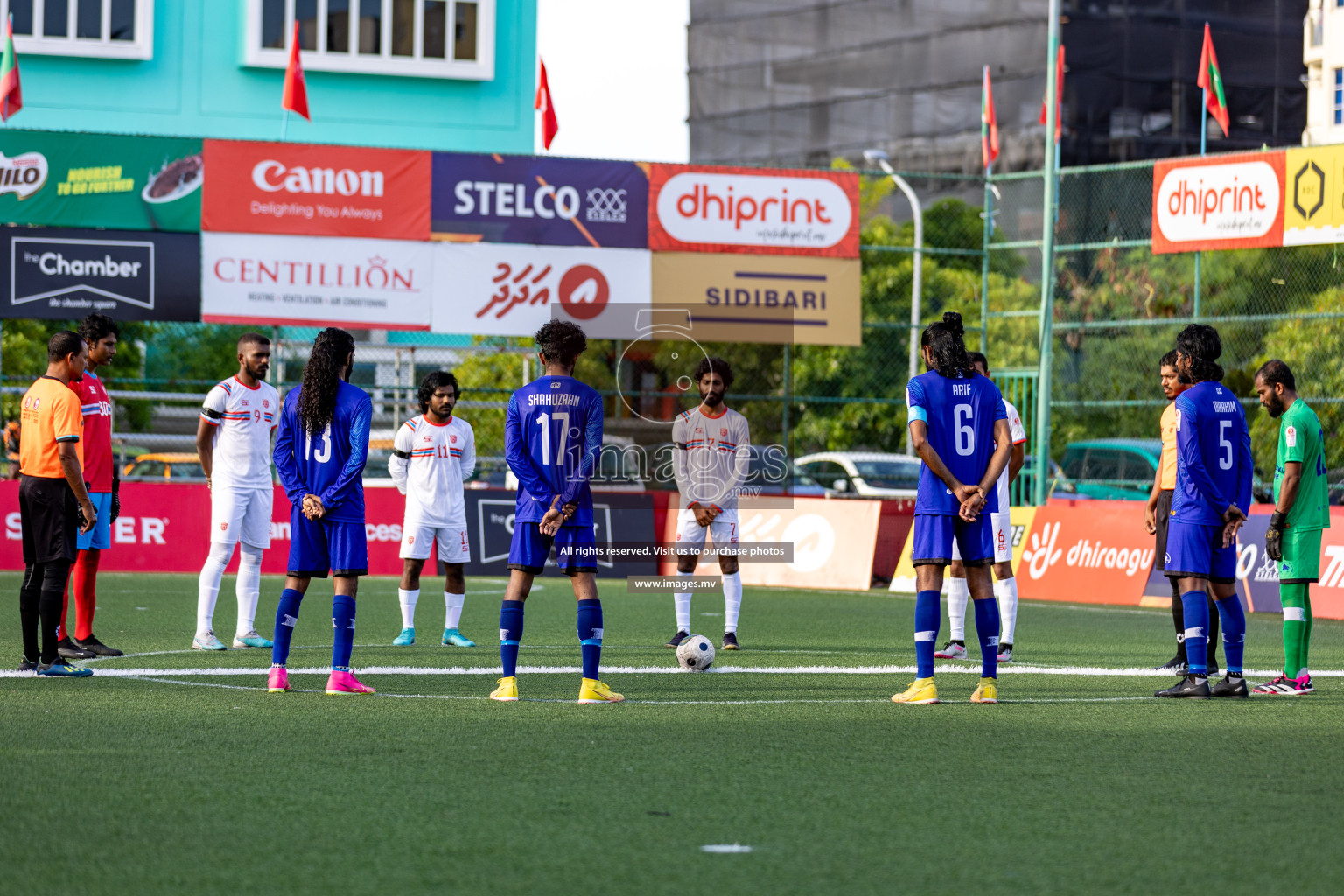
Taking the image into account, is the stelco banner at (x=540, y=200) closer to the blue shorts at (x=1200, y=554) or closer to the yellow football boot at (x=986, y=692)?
the blue shorts at (x=1200, y=554)

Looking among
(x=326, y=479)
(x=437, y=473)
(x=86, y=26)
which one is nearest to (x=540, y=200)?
(x=437, y=473)

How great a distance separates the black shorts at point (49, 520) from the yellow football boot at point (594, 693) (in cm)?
328

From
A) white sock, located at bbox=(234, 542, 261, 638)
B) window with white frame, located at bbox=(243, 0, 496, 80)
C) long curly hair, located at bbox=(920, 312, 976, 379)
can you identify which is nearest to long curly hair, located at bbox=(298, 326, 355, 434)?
white sock, located at bbox=(234, 542, 261, 638)

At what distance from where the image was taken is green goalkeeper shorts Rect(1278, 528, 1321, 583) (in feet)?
31.8

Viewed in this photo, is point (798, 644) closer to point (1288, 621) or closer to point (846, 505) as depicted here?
point (1288, 621)

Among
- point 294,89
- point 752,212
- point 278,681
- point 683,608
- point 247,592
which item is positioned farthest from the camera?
point 294,89

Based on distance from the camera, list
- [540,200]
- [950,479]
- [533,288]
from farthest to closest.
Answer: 1. [540,200]
2. [533,288]
3. [950,479]

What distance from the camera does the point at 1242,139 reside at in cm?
→ 5184

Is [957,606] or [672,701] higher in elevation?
[957,606]

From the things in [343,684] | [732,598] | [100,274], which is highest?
[100,274]

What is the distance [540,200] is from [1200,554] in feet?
45.0

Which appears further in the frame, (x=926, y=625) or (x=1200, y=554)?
(x=1200, y=554)

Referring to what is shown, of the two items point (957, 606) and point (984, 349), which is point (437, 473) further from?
point (984, 349)

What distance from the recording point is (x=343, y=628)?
8.88 m
